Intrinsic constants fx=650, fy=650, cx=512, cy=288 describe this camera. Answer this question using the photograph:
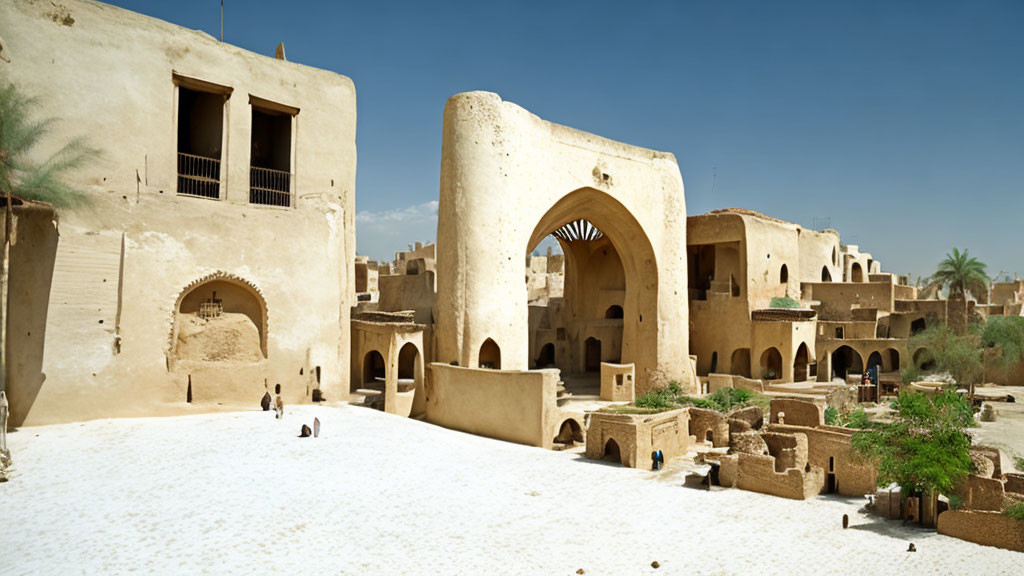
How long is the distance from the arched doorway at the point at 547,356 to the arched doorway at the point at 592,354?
61.3 inches

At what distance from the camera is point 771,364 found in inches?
1081

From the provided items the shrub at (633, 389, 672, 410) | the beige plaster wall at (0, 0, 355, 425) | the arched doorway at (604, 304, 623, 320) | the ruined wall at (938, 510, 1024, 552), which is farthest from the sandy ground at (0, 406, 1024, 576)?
the arched doorway at (604, 304, 623, 320)

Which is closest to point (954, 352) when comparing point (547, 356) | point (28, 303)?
point (547, 356)

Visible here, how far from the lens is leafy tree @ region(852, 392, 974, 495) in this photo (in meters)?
10.6

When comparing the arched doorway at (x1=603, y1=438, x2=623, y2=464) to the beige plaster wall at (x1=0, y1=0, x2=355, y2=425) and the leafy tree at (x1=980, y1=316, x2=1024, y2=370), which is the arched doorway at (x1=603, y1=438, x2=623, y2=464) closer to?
the beige plaster wall at (x1=0, y1=0, x2=355, y2=425)

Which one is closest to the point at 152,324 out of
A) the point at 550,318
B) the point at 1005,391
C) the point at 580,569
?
the point at 580,569

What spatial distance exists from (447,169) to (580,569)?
13538 millimetres

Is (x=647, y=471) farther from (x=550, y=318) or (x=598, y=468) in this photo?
(x=550, y=318)

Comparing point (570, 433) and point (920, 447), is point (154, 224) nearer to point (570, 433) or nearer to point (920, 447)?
point (570, 433)

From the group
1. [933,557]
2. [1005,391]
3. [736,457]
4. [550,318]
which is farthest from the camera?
[550,318]

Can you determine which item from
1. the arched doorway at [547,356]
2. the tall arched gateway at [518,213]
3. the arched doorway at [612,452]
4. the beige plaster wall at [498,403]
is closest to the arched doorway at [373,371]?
the tall arched gateway at [518,213]

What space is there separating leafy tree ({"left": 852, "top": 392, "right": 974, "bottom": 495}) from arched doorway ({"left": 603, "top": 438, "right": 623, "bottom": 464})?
455cm

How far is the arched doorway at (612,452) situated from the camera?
14.0 m

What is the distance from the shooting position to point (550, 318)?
30.8 meters
